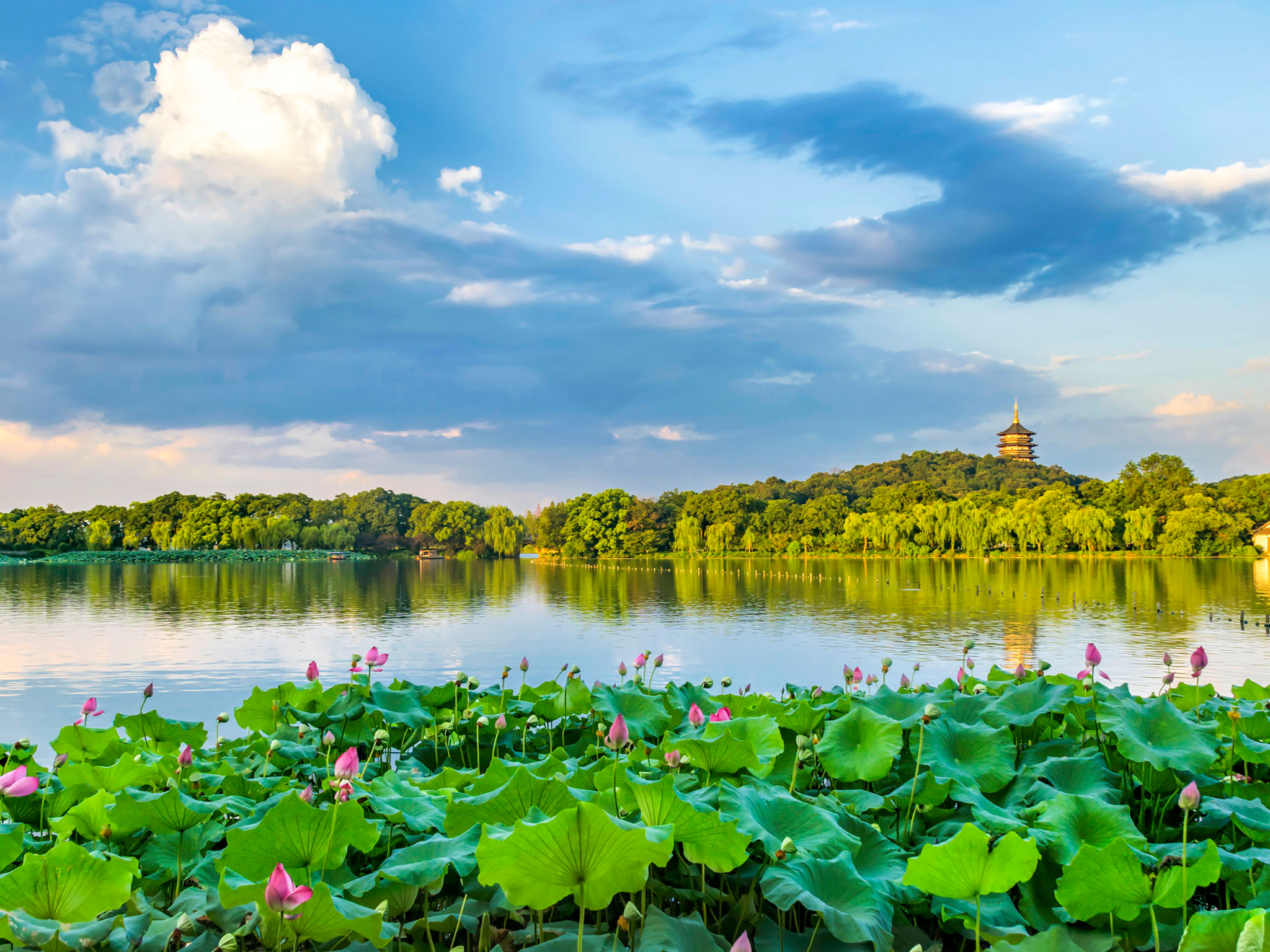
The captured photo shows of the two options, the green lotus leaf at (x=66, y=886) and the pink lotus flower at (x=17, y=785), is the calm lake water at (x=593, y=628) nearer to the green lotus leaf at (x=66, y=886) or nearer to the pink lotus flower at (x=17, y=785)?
the pink lotus flower at (x=17, y=785)

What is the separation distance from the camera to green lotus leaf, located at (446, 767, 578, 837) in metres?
1.65

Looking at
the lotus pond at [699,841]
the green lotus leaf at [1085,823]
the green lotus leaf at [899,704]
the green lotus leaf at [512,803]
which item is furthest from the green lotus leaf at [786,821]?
the green lotus leaf at [899,704]

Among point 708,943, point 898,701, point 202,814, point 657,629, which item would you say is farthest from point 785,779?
point 657,629

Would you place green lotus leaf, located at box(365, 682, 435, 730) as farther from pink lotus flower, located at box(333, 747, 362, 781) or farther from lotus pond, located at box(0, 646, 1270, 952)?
pink lotus flower, located at box(333, 747, 362, 781)

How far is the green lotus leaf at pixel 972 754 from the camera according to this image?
227 centimetres

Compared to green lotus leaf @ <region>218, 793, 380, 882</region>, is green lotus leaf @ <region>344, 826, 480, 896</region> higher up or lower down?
lower down

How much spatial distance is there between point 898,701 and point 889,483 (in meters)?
73.7

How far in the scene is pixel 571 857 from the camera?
4.28ft

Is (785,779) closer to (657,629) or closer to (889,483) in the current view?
(657,629)

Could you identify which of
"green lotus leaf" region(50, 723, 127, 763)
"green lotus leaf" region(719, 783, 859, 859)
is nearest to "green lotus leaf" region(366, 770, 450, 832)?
"green lotus leaf" region(719, 783, 859, 859)

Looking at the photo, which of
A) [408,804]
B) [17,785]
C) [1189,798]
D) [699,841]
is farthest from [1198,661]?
[17,785]

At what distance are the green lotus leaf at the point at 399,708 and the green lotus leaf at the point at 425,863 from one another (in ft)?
4.51

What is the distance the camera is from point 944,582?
1147 inches

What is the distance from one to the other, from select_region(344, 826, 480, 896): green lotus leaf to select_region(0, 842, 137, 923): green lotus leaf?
0.41 metres
